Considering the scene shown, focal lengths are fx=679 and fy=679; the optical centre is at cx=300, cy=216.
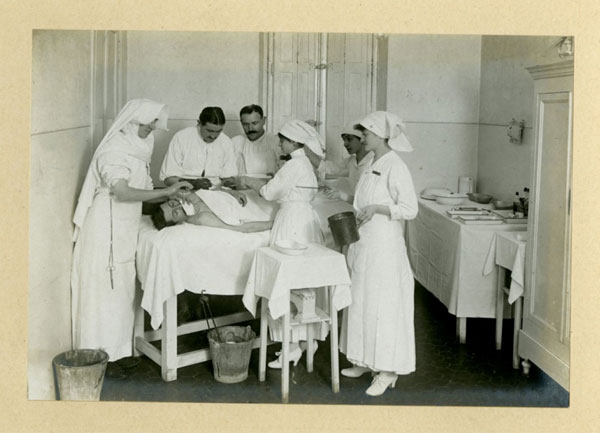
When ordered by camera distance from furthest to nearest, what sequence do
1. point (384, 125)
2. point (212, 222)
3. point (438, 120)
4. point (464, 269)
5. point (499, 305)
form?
point (438, 120)
point (464, 269)
point (499, 305)
point (212, 222)
point (384, 125)

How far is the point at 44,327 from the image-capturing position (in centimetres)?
378

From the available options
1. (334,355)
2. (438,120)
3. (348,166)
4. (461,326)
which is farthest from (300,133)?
(438,120)

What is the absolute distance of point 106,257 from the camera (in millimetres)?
4340

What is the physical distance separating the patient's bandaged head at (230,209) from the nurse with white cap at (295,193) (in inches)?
7.3

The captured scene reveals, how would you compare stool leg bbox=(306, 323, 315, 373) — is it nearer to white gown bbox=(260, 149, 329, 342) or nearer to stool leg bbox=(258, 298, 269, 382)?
white gown bbox=(260, 149, 329, 342)

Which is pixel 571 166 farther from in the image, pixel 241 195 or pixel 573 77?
pixel 241 195

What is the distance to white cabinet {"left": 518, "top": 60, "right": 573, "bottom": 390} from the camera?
3.77m

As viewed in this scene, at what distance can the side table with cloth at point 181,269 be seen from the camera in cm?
429

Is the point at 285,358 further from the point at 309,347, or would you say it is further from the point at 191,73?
the point at 191,73

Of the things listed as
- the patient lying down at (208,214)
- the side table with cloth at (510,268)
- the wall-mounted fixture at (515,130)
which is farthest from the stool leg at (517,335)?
the patient lying down at (208,214)

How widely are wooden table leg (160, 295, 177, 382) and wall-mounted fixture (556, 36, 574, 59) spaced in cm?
269

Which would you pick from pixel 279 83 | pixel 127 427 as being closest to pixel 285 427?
pixel 127 427

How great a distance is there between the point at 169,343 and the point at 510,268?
7.54ft

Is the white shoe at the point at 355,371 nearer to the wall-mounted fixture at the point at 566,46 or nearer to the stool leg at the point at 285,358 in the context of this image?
the stool leg at the point at 285,358
